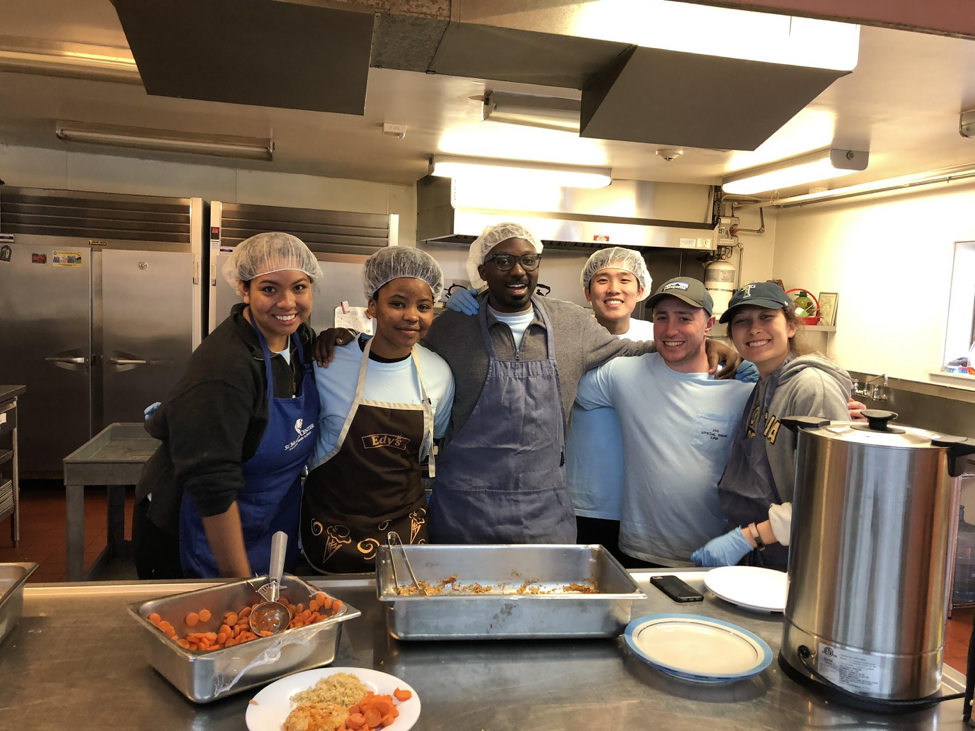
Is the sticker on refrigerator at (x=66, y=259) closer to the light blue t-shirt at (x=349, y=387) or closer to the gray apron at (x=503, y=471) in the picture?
the light blue t-shirt at (x=349, y=387)

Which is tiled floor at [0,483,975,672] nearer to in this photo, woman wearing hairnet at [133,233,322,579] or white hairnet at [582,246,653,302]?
woman wearing hairnet at [133,233,322,579]

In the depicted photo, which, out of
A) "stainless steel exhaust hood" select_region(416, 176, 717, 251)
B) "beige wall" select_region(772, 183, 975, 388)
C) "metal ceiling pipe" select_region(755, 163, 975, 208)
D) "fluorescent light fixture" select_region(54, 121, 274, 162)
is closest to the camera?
"metal ceiling pipe" select_region(755, 163, 975, 208)

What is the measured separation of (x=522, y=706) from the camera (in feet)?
3.74

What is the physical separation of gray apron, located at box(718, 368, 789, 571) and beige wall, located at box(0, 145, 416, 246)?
15.6 feet

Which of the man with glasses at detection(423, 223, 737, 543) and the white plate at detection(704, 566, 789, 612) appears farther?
the man with glasses at detection(423, 223, 737, 543)

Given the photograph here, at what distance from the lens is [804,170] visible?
448cm

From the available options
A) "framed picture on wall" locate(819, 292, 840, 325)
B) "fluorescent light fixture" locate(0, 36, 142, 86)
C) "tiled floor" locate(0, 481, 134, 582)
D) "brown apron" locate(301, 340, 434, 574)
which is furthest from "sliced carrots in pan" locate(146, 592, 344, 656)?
"framed picture on wall" locate(819, 292, 840, 325)

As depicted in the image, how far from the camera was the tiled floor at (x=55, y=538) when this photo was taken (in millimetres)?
3578

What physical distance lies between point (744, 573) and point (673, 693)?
20.9 inches

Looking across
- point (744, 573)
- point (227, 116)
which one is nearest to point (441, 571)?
point (744, 573)

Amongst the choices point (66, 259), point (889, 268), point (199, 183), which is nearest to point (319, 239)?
point (199, 183)

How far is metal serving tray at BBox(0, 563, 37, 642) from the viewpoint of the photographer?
124 centimetres

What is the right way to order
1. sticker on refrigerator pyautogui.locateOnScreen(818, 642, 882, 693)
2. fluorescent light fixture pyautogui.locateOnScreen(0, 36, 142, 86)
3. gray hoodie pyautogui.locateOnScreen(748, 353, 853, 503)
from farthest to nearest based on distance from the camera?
fluorescent light fixture pyautogui.locateOnScreen(0, 36, 142, 86) → gray hoodie pyautogui.locateOnScreen(748, 353, 853, 503) → sticker on refrigerator pyautogui.locateOnScreen(818, 642, 882, 693)

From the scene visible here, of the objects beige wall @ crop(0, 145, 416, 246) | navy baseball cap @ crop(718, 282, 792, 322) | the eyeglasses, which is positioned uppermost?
beige wall @ crop(0, 145, 416, 246)
